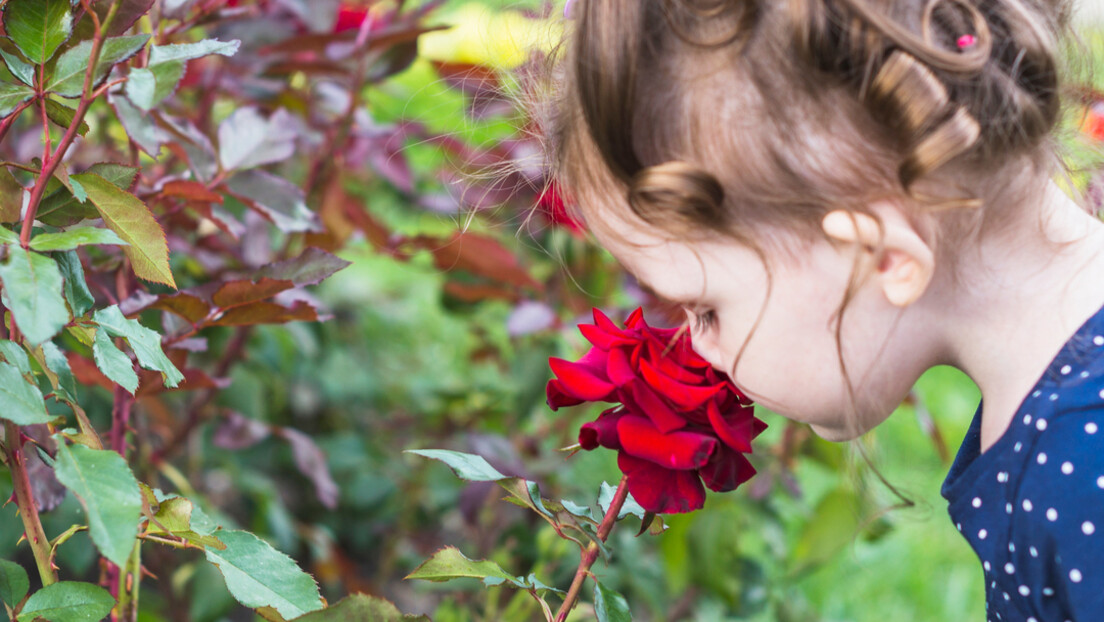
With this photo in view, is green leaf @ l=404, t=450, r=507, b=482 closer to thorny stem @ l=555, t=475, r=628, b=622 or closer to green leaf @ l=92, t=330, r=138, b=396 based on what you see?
thorny stem @ l=555, t=475, r=628, b=622

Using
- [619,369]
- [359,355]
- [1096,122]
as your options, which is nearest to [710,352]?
[619,369]

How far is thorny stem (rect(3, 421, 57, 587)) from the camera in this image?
1.97 ft

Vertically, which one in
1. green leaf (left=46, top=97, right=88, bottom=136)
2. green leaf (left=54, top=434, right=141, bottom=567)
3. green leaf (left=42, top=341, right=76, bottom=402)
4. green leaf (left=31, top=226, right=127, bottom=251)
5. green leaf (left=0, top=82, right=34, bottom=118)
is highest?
green leaf (left=0, top=82, right=34, bottom=118)

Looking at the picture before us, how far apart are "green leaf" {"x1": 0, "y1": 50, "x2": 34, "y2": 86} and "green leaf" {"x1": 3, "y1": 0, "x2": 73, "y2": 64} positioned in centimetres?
1

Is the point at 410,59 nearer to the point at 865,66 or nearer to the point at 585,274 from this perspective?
the point at 585,274

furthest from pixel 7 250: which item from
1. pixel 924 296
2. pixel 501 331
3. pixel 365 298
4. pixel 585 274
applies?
pixel 501 331

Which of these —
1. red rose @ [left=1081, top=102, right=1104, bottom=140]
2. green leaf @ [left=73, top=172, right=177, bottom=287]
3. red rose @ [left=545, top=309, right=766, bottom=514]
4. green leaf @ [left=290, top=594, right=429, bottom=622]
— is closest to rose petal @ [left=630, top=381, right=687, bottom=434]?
red rose @ [left=545, top=309, right=766, bottom=514]

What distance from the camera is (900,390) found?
0.82m

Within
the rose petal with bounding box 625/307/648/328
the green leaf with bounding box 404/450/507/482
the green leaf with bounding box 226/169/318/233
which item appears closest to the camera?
the green leaf with bounding box 404/450/507/482

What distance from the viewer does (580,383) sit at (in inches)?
27.9

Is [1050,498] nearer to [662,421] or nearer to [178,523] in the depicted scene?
[662,421]

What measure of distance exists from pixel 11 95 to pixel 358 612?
0.38 m

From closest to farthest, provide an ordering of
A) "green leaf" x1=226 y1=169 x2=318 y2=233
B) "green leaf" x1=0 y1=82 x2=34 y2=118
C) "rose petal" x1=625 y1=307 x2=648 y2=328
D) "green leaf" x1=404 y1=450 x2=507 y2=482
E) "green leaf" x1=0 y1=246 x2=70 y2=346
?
"green leaf" x1=0 y1=246 x2=70 y2=346 → "green leaf" x1=0 y1=82 x2=34 y2=118 → "green leaf" x1=404 y1=450 x2=507 y2=482 → "rose petal" x1=625 y1=307 x2=648 y2=328 → "green leaf" x1=226 y1=169 x2=318 y2=233

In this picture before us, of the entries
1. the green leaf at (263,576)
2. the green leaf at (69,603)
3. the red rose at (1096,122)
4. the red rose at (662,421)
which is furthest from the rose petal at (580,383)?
the red rose at (1096,122)
